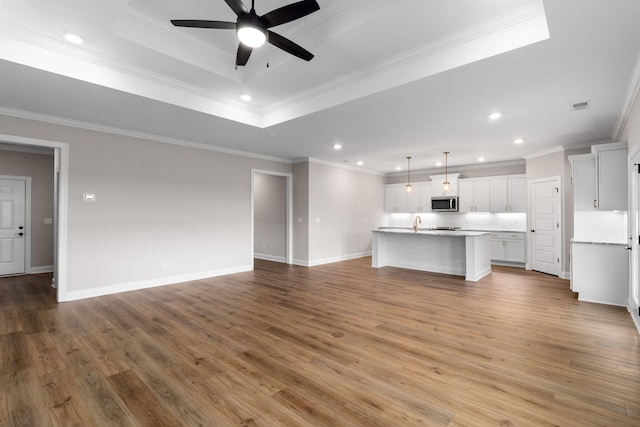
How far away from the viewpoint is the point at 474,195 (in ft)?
26.9

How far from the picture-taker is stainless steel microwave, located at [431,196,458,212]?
27.6ft

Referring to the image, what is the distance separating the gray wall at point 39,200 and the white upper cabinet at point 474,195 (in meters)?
10.1

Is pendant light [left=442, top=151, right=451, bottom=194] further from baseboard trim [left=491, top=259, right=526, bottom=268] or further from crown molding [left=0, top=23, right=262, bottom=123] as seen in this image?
crown molding [left=0, top=23, right=262, bottom=123]

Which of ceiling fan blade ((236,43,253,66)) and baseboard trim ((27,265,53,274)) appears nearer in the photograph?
ceiling fan blade ((236,43,253,66))

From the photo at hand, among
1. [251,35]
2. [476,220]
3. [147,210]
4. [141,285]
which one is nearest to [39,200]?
[147,210]

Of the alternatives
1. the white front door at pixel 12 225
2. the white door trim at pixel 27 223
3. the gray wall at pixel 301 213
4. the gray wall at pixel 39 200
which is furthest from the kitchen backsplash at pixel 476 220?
the white front door at pixel 12 225

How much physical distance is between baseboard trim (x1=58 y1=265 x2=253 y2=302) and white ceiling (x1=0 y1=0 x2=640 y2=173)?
2.57 m

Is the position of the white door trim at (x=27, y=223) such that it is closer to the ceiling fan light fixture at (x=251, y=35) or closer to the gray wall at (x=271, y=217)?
the gray wall at (x=271, y=217)

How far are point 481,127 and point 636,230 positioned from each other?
235 centimetres

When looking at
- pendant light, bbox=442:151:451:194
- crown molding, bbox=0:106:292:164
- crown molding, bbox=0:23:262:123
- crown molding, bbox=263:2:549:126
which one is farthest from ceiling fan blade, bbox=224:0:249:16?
pendant light, bbox=442:151:451:194

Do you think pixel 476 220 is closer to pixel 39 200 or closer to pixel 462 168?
pixel 462 168

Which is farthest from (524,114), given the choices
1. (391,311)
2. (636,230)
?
(391,311)

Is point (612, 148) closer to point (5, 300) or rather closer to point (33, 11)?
point (33, 11)

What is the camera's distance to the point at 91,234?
4664 mm
